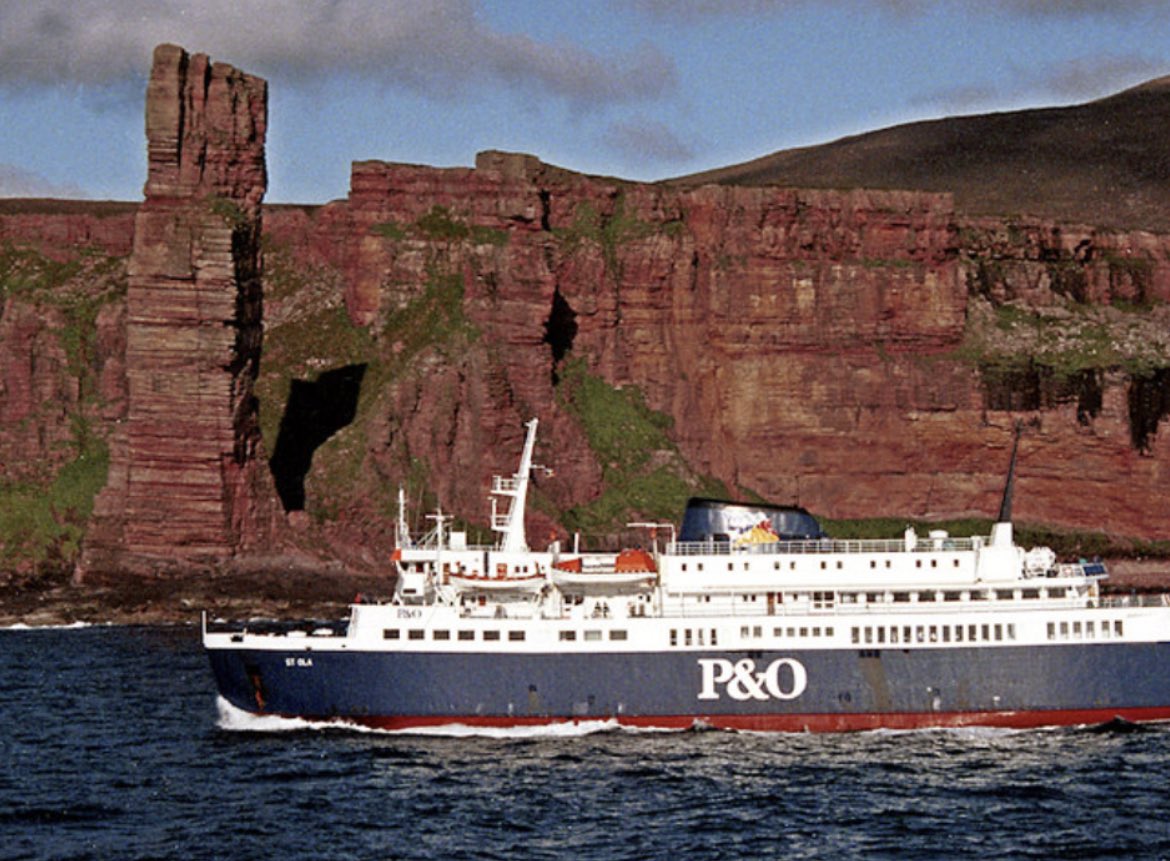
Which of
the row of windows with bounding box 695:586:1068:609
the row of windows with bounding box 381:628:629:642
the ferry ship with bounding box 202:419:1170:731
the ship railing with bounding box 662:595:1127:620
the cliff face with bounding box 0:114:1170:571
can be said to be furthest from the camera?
the cliff face with bounding box 0:114:1170:571

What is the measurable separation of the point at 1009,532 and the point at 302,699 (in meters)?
24.0

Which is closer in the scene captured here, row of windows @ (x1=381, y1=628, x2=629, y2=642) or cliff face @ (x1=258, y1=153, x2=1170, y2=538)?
row of windows @ (x1=381, y1=628, x2=629, y2=642)

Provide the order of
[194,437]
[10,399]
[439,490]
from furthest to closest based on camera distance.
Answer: [10,399] < [439,490] < [194,437]

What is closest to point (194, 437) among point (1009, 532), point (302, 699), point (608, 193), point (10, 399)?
point (10, 399)

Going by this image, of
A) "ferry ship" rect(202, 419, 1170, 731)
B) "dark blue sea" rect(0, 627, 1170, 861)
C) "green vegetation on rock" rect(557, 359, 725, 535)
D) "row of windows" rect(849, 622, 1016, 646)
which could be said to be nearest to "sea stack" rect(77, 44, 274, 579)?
"green vegetation on rock" rect(557, 359, 725, 535)

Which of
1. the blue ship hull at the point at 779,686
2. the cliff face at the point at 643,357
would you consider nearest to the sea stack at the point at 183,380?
the cliff face at the point at 643,357

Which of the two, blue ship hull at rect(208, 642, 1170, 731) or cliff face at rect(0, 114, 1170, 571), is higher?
cliff face at rect(0, 114, 1170, 571)

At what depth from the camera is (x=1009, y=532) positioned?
7825cm

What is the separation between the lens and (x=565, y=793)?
216ft

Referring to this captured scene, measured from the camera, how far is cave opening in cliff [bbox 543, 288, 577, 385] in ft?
→ 488

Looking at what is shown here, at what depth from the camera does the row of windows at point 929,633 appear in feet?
249

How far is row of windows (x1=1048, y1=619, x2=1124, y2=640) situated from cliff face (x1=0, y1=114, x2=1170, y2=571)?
197 ft

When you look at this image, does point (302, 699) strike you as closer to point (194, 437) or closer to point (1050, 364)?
point (194, 437)

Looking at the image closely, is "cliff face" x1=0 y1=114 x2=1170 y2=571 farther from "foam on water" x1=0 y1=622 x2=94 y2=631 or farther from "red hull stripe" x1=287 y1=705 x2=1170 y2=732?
"red hull stripe" x1=287 y1=705 x2=1170 y2=732
